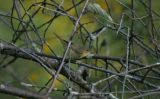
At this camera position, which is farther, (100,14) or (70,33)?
(70,33)

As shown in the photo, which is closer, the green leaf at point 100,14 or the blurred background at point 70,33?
the green leaf at point 100,14

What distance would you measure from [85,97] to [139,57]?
104 centimetres

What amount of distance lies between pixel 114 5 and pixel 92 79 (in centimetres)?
77

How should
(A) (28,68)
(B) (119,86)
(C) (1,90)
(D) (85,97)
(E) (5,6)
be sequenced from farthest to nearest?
(E) (5,6) → (A) (28,68) → (B) (119,86) → (D) (85,97) → (C) (1,90)

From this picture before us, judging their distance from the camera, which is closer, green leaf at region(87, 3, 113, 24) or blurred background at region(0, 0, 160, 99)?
green leaf at region(87, 3, 113, 24)

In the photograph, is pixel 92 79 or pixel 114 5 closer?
pixel 92 79

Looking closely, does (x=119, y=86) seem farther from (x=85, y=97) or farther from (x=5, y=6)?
(x=5, y=6)

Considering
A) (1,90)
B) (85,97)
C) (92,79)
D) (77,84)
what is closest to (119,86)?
(92,79)

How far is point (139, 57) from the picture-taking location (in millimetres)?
2447

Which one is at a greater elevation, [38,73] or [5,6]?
[5,6]

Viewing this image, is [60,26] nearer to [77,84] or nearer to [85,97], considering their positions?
[77,84]

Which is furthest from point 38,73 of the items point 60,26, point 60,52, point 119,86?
point 119,86

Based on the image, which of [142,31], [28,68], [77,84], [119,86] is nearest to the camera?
[77,84]

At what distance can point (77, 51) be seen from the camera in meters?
2.01
